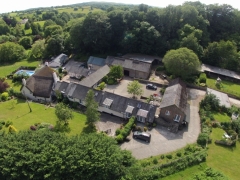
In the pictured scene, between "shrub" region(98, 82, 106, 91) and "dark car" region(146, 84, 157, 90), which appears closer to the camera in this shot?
"shrub" region(98, 82, 106, 91)

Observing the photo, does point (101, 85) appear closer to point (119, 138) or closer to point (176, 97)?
point (176, 97)

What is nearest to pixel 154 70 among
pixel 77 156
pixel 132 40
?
pixel 132 40

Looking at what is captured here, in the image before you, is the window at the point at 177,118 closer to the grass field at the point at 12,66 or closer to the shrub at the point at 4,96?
the shrub at the point at 4,96

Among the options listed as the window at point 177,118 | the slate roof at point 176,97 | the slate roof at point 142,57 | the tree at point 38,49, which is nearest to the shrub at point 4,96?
the tree at point 38,49

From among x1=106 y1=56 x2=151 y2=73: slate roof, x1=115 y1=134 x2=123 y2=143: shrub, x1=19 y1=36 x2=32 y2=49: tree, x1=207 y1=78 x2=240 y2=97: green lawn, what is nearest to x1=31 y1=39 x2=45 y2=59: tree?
x1=19 y1=36 x2=32 y2=49: tree

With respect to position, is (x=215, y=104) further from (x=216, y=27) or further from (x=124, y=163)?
(x=216, y=27)

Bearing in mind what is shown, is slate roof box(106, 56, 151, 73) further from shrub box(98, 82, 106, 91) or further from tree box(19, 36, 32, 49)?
tree box(19, 36, 32, 49)
